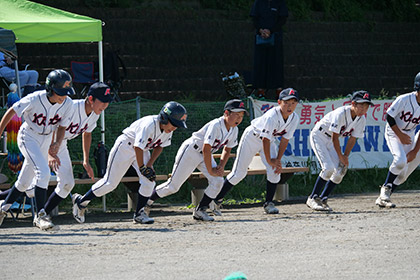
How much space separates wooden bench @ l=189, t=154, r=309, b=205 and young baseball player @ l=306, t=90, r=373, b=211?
1448 millimetres

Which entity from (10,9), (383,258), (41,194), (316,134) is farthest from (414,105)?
(10,9)

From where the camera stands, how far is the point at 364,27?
1934 centimetres

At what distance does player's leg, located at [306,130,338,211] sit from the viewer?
1071cm

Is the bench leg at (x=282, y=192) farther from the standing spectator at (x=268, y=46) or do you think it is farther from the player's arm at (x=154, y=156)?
the player's arm at (x=154, y=156)

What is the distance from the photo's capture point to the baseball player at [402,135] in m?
10.8

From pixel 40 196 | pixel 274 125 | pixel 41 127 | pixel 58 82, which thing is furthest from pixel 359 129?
pixel 40 196

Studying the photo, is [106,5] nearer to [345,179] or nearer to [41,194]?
[345,179]

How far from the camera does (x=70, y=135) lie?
9.34 m

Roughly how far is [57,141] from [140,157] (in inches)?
39.7

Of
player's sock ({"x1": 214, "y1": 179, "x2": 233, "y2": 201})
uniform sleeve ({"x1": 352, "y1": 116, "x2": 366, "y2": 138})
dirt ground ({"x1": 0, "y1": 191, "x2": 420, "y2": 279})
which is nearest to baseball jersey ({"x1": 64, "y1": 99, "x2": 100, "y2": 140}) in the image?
dirt ground ({"x1": 0, "y1": 191, "x2": 420, "y2": 279})

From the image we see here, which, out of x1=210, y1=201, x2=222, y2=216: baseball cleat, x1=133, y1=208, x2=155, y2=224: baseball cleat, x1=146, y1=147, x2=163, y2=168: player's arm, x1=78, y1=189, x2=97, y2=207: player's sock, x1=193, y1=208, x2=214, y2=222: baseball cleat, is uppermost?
x1=146, y1=147, x2=163, y2=168: player's arm

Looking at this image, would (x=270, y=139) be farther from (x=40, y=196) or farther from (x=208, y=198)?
(x=40, y=196)

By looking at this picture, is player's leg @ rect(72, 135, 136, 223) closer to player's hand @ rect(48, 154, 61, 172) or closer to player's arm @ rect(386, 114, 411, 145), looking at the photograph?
player's hand @ rect(48, 154, 61, 172)

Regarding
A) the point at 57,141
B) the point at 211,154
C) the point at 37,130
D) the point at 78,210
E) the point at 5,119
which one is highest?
the point at 5,119
